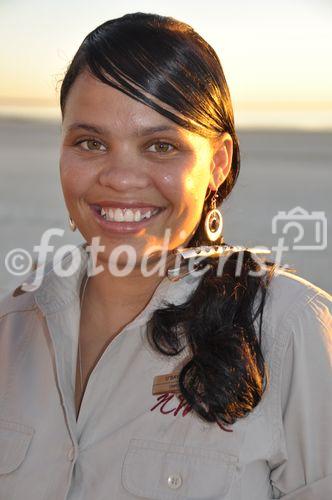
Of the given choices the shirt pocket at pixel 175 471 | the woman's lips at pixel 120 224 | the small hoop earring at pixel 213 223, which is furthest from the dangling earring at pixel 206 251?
Result: the shirt pocket at pixel 175 471

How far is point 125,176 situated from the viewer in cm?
192

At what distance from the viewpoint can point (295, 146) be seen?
1198 cm

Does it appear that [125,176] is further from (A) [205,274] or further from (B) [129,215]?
(A) [205,274]

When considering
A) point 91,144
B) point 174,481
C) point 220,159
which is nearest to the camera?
point 174,481

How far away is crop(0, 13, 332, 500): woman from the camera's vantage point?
6.01ft

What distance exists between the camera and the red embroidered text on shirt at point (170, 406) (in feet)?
6.22

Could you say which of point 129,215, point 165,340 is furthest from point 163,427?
point 129,215

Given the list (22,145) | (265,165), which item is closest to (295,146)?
(265,165)

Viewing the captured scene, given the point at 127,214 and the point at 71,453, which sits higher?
the point at 127,214

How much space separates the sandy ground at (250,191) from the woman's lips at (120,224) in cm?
38

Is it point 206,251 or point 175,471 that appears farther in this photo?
point 206,251

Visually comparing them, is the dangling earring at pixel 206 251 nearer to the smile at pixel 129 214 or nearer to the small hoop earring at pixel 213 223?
the small hoop earring at pixel 213 223

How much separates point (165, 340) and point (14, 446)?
1.28 ft

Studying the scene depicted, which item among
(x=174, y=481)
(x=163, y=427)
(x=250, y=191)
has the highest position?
(x=250, y=191)
